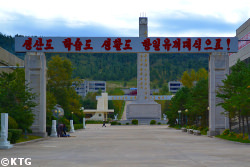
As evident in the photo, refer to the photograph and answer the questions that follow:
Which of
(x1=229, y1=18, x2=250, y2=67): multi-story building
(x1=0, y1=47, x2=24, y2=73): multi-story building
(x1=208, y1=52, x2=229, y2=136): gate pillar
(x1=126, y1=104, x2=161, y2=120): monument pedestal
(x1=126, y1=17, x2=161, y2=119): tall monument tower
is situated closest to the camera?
(x1=208, y1=52, x2=229, y2=136): gate pillar

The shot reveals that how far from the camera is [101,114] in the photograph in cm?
15450

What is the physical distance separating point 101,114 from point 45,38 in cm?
11862

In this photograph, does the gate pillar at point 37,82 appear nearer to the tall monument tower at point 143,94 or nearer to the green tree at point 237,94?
the green tree at point 237,94

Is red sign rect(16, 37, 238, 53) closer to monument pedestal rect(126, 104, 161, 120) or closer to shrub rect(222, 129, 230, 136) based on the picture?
shrub rect(222, 129, 230, 136)

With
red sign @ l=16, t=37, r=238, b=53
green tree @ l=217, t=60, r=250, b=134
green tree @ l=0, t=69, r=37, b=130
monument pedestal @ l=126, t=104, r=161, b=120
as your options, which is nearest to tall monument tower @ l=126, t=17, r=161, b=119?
monument pedestal @ l=126, t=104, r=161, b=120

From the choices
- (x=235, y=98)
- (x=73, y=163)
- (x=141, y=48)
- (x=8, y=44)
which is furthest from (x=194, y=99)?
(x=8, y=44)

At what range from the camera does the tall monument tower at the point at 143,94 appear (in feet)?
326

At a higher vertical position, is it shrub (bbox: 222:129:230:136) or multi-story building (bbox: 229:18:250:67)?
multi-story building (bbox: 229:18:250:67)

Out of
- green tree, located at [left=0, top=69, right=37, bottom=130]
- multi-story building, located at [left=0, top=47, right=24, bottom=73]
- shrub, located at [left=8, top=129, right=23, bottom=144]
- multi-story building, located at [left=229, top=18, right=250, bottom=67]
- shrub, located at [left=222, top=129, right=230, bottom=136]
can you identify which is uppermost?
multi-story building, located at [left=229, top=18, right=250, bottom=67]

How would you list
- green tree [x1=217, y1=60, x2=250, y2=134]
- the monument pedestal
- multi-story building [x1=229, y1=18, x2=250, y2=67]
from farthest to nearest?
1. the monument pedestal
2. multi-story building [x1=229, y1=18, x2=250, y2=67]
3. green tree [x1=217, y1=60, x2=250, y2=134]

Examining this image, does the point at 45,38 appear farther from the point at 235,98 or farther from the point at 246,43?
the point at 246,43

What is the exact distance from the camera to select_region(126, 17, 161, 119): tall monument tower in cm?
9950

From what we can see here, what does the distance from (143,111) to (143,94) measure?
247 inches

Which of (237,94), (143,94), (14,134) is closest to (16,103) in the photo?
(14,134)
